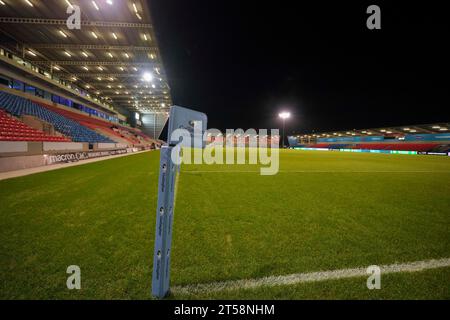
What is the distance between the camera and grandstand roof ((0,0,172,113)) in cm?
1194

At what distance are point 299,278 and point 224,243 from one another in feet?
3.23

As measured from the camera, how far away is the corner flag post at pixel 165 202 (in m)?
1.49

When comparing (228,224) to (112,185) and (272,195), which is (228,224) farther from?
(112,185)

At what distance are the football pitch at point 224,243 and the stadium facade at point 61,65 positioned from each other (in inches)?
301

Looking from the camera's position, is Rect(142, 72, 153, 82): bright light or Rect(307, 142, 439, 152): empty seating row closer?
Rect(142, 72, 153, 82): bright light

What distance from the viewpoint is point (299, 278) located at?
6.13 feet

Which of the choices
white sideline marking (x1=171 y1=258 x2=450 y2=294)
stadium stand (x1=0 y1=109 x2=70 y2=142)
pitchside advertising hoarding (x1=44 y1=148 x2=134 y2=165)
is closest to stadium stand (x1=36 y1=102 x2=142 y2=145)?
pitchside advertising hoarding (x1=44 y1=148 x2=134 y2=165)

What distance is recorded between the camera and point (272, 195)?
16.6 feet

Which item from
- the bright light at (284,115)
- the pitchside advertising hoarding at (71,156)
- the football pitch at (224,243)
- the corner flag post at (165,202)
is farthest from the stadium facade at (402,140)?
the pitchside advertising hoarding at (71,156)

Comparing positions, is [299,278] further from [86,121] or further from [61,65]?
[86,121]

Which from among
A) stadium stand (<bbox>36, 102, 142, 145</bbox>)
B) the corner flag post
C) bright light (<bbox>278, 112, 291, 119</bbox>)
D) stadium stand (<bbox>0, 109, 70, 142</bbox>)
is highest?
bright light (<bbox>278, 112, 291, 119</bbox>)

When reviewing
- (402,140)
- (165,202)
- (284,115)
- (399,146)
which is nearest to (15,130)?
(165,202)

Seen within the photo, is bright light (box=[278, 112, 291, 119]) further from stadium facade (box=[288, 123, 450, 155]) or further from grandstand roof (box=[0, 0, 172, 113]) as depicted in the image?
grandstand roof (box=[0, 0, 172, 113])

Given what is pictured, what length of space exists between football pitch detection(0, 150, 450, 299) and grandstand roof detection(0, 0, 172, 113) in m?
12.7
